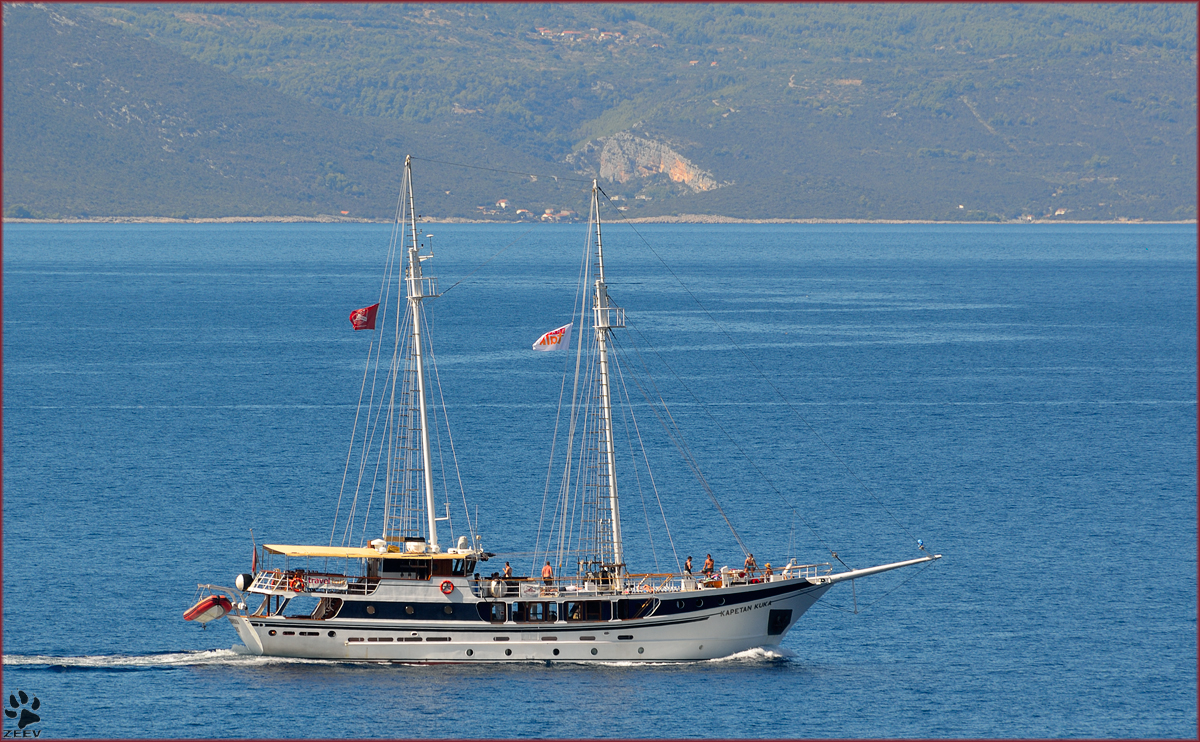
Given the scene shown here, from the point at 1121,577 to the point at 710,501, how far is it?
2748 centimetres

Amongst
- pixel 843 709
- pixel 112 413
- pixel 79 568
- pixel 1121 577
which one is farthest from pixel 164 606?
pixel 112 413

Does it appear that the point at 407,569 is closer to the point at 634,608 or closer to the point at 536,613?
the point at 536,613

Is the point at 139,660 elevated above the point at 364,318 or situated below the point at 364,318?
below

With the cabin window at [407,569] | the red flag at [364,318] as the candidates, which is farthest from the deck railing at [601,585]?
the red flag at [364,318]

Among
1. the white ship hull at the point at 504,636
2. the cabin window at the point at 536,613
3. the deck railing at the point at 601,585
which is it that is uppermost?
the deck railing at the point at 601,585

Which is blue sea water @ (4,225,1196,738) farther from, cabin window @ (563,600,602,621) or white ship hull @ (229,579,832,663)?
cabin window @ (563,600,602,621)

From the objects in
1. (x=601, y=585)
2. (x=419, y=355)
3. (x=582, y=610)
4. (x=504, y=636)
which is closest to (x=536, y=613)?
(x=504, y=636)

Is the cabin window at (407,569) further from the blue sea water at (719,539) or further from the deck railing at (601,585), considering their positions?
the blue sea water at (719,539)

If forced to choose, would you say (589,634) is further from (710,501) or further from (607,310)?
(710,501)

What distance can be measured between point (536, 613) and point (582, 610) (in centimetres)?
209

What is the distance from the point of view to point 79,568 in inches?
3506

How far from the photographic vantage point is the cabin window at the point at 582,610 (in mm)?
73625

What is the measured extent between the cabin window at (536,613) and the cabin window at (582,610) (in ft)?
1.77

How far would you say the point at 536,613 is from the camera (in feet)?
241
